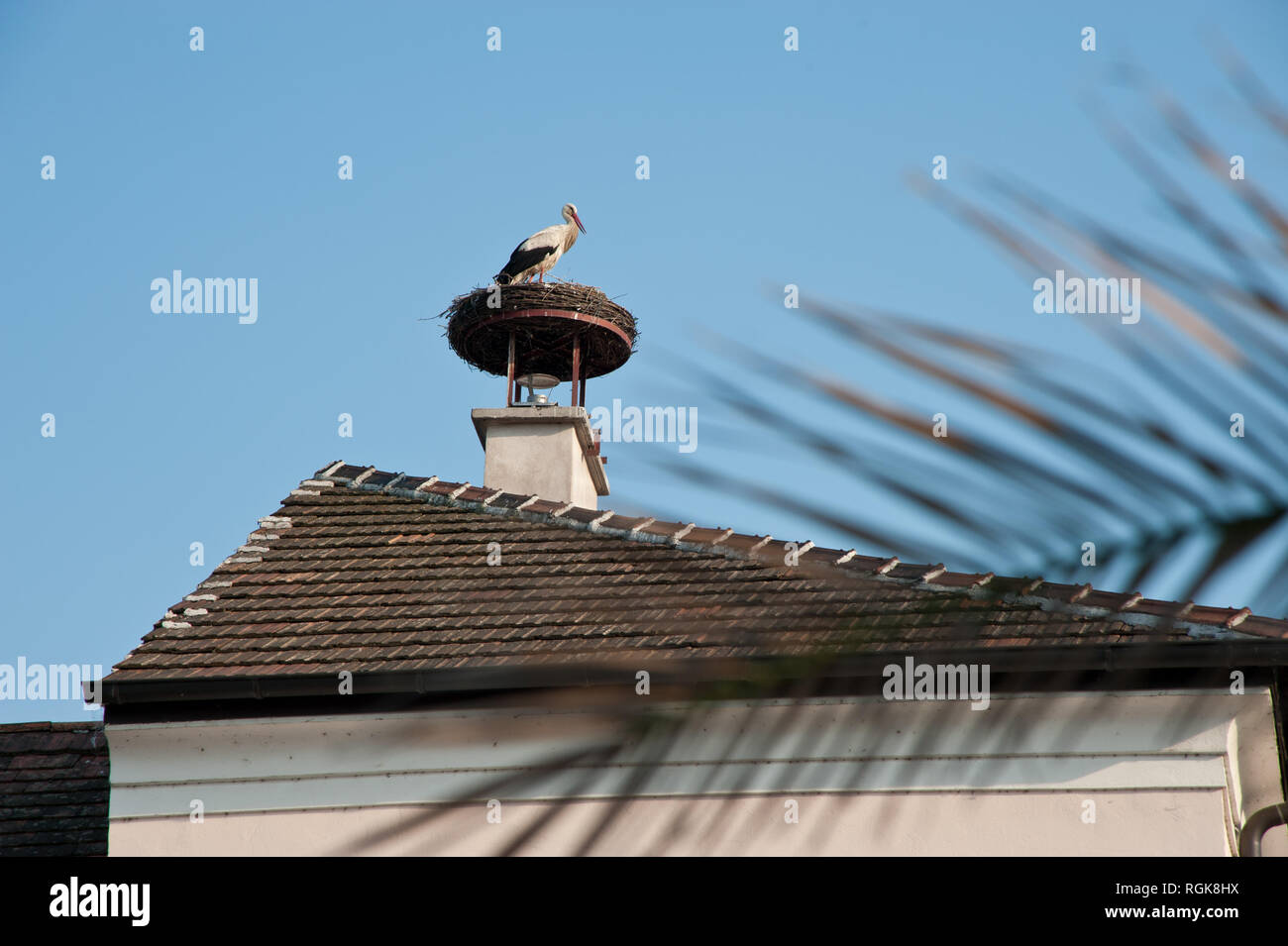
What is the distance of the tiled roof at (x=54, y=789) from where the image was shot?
9023 mm

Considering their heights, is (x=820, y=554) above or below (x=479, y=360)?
below

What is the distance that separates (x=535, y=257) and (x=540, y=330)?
91cm

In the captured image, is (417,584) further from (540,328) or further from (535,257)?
(535,257)

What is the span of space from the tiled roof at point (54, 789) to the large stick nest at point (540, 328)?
5.35 meters

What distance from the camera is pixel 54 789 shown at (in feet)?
32.3

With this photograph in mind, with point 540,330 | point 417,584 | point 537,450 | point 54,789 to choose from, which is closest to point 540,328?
point 540,330

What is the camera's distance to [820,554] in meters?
0.79

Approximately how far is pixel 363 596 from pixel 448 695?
4.51ft

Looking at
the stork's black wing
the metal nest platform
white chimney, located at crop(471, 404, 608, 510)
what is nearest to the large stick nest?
the metal nest platform

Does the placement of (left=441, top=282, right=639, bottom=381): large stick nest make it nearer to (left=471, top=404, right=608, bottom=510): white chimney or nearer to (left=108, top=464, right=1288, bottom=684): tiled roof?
(left=471, top=404, right=608, bottom=510): white chimney

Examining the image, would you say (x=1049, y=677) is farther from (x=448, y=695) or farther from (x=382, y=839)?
(x=448, y=695)

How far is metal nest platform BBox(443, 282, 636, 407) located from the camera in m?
13.6

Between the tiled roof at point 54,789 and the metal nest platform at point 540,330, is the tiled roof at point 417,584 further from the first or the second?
the metal nest platform at point 540,330
